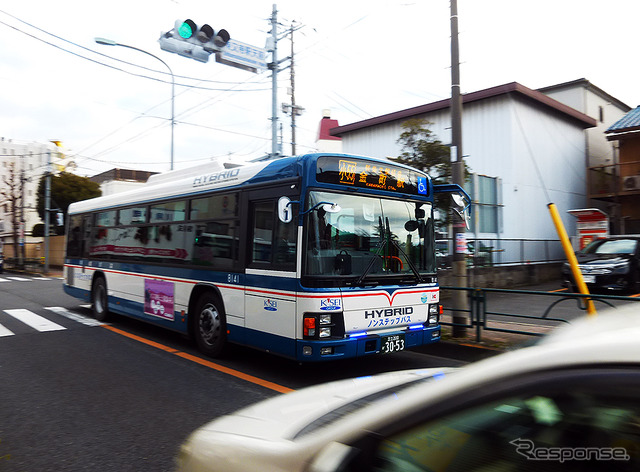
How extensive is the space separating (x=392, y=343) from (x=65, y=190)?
4210 centimetres

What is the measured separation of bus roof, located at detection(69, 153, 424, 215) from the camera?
6128mm

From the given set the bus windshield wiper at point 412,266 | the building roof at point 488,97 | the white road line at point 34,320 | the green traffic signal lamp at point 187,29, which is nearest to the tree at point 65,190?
the building roof at point 488,97

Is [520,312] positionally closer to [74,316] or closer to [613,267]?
[613,267]

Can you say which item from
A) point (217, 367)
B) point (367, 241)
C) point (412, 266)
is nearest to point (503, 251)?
point (412, 266)

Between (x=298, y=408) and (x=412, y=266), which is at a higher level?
(x=412, y=266)

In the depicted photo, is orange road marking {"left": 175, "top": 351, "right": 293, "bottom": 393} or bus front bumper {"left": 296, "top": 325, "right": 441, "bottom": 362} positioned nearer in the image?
bus front bumper {"left": 296, "top": 325, "right": 441, "bottom": 362}

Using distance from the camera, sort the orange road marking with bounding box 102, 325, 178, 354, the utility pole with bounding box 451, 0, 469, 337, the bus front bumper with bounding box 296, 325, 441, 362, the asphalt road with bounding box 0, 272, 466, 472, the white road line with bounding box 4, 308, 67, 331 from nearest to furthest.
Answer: the asphalt road with bounding box 0, 272, 466, 472, the bus front bumper with bounding box 296, 325, 441, 362, the orange road marking with bounding box 102, 325, 178, 354, the utility pole with bounding box 451, 0, 469, 337, the white road line with bounding box 4, 308, 67, 331

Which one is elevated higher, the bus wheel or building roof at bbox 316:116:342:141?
building roof at bbox 316:116:342:141

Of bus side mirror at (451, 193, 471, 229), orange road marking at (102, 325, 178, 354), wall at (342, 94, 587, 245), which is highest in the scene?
wall at (342, 94, 587, 245)

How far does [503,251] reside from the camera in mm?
18141

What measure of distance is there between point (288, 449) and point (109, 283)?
9.81 meters

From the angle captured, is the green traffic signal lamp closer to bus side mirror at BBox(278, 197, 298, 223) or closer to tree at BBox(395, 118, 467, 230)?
tree at BBox(395, 118, 467, 230)

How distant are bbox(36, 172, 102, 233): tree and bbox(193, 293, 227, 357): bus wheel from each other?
3839cm

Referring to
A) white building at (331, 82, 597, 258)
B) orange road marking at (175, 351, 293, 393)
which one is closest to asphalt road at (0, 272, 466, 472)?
orange road marking at (175, 351, 293, 393)
